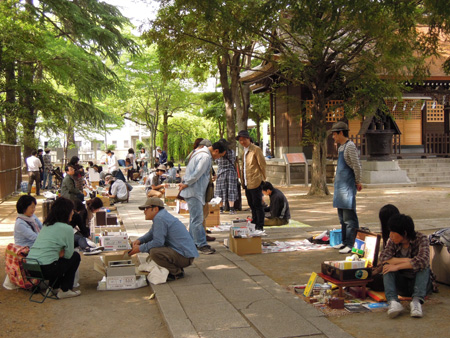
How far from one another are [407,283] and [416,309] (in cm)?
50

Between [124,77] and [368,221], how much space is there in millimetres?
28178

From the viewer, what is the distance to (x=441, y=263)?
593 cm

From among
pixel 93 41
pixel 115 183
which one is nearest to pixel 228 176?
pixel 115 183

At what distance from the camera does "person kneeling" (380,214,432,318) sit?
4973 millimetres

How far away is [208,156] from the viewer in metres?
7.99

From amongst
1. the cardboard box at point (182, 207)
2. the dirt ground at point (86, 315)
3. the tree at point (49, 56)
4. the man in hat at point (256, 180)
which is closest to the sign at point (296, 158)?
the tree at point (49, 56)

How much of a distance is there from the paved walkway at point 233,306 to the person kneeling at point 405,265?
80cm

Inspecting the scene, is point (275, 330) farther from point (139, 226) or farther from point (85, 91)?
point (85, 91)

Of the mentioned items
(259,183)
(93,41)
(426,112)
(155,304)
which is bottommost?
(155,304)

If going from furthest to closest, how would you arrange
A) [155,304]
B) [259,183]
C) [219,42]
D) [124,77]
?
1. [124,77]
2. [219,42]
3. [259,183]
4. [155,304]

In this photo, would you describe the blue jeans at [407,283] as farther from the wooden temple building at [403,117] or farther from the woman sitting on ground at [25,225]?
the wooden temple building at [403,117]

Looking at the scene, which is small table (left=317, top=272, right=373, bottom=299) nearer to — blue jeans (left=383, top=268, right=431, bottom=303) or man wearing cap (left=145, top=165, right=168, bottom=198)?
blue jeans (left=383, top=268, right=431, bottom=303)

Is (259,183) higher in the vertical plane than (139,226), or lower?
higher

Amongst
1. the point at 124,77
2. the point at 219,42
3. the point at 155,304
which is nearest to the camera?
the point at 155,304
